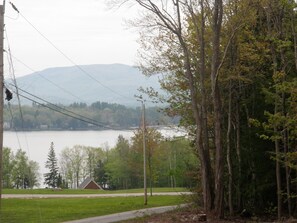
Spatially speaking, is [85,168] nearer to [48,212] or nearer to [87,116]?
[87,116]

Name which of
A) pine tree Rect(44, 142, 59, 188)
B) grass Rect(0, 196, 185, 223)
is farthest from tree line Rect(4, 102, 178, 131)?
pine tree Rect(44, 142, 59, 188)

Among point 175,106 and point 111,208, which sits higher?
point 175,106

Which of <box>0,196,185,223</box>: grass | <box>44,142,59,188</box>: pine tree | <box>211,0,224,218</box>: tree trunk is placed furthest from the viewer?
<box>44,142,59,188</box>: pine tree

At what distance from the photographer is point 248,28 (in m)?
22.6

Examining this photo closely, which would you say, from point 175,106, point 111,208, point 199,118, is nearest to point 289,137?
point 199,118

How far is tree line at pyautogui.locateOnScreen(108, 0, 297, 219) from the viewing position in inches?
789

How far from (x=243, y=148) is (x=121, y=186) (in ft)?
220

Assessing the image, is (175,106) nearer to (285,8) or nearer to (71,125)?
(285,8)

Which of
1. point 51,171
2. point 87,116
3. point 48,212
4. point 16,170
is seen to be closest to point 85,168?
point 51,171

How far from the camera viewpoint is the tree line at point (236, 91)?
65.8ft

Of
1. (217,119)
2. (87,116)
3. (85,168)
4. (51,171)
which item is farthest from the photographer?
(85,168)

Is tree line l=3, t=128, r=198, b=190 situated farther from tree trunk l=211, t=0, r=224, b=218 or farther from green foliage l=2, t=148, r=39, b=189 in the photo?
tree trunk l=211, t=0, r=224, b=218

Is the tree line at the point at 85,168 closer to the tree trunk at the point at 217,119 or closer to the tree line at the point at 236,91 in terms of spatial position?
the tree line at the point at 236,91

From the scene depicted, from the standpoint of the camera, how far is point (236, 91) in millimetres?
23906
